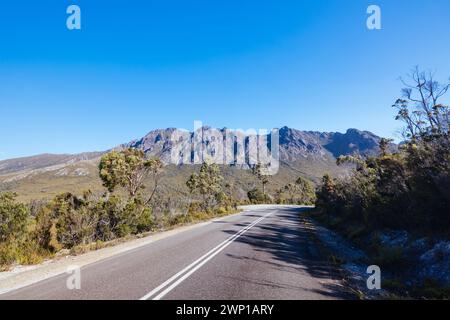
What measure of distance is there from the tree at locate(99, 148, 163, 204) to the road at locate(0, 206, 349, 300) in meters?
18.9

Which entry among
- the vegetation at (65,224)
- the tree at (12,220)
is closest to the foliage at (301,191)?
the vegetation at (65,224)

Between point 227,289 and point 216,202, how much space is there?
145 feet

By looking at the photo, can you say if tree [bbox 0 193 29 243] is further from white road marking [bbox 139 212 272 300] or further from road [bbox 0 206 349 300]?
white road marking [bbox 139 212 272 300]

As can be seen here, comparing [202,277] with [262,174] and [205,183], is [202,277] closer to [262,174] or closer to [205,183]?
[205,183]

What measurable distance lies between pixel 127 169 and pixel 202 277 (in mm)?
25601

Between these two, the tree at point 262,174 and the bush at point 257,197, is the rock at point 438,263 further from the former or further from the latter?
the tree at point 262,174

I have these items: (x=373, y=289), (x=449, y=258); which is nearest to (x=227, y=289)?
(x=373, y=289)

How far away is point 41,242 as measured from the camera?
14508mm

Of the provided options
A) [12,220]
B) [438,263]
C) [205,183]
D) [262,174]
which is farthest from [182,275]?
[262,174]

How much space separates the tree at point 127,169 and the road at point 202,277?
1891 cm

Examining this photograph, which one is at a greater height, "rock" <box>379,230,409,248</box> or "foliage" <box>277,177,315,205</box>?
"rock" <box>379,230,409,248</box>

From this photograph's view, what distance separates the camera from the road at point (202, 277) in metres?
6.48

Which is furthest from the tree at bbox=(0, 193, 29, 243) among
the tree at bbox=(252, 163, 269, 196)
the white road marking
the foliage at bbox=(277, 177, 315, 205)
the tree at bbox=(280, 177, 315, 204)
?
the tree at bbox=(280, 177, 315, 204)

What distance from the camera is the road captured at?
6.48 metres
